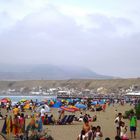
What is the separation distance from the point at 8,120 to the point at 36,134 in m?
3.30

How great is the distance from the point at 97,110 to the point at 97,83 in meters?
153

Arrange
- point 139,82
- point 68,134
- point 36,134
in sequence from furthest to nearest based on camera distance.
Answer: point 139,82 → point 68,134 → point 36,134

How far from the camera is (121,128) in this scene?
50.5 ft

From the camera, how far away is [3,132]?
60.7 feet

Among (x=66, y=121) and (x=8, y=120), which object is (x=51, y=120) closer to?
(x=66, y=121)

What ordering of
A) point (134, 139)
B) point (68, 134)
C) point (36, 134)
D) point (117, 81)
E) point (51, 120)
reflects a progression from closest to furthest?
point (36, 134), point (134, 139), point (68, 134), point (51, 120), point (117, 81)

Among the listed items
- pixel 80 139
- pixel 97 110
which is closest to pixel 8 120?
pixel 80 139

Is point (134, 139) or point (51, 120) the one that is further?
point (51, 120)

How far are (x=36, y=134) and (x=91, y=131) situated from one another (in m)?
2.86

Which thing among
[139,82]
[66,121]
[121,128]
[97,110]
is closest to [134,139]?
[121,128]

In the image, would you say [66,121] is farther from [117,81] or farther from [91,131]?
[117,81]

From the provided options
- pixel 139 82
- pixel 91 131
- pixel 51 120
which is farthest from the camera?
pixel 139 82

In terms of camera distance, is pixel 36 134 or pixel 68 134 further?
pixel 68 134

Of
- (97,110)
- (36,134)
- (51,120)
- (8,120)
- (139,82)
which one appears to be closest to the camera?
(36,134)
